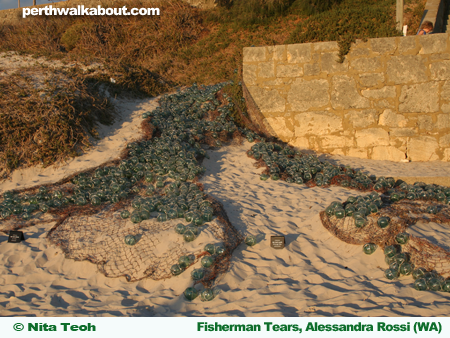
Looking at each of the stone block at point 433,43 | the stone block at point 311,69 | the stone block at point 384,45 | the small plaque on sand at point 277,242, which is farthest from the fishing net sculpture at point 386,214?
the stone block at point 433,43

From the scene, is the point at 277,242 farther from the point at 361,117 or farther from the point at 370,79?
the point at 370,79

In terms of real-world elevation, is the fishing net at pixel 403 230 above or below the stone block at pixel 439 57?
below

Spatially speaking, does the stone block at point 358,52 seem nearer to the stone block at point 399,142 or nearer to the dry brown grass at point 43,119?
the stone block at point 399,142

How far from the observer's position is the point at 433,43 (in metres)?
6.66

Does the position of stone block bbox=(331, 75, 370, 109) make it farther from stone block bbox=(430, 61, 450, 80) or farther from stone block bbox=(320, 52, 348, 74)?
stone block bbox=(430, 61, 450, 80)

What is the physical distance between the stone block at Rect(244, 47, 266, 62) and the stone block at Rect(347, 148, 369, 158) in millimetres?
2834

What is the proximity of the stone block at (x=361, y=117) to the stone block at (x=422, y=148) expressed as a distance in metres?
0.91

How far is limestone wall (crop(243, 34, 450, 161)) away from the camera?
6777 millimetres

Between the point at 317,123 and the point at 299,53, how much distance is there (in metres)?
1.58

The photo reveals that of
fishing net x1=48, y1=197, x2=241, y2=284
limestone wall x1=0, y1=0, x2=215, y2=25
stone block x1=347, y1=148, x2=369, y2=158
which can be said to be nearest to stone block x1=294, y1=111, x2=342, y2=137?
stone block x1=347, y1=148, x2=369, y2=158

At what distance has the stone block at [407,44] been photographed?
6.73 metres

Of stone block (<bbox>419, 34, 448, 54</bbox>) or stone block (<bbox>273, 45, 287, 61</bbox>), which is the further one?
stone block (<bbox>273, 45, 287, 61</bbox>)

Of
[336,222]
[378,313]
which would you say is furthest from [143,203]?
[378,313]

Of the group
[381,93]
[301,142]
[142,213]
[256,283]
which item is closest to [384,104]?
[381,93]
